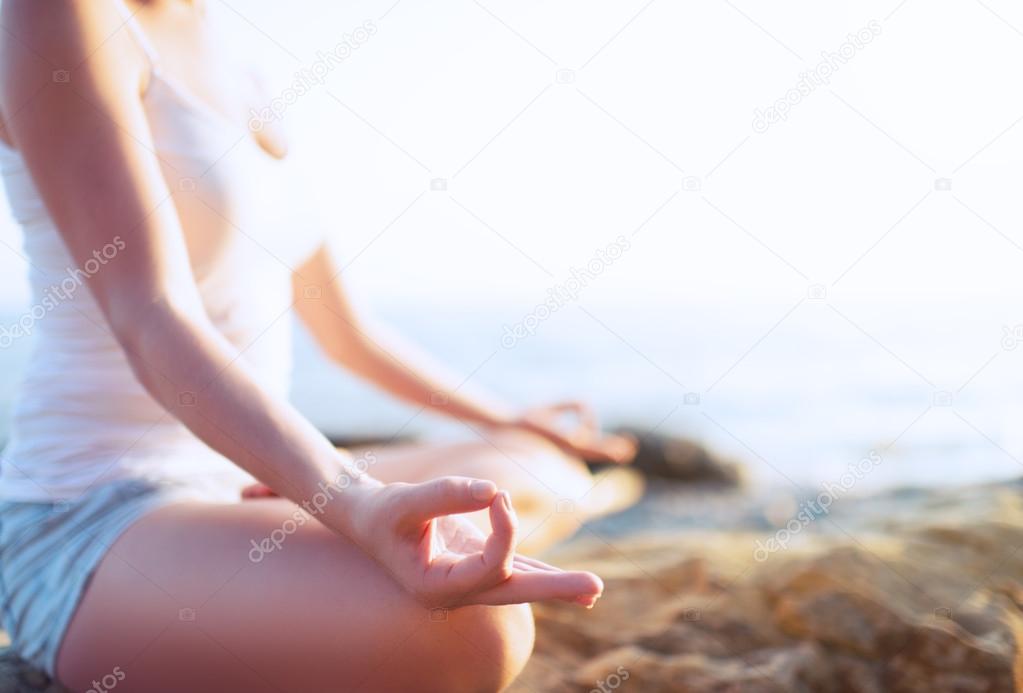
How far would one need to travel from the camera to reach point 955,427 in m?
12.3

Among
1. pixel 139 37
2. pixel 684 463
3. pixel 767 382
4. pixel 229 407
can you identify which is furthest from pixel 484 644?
pixel 767 382

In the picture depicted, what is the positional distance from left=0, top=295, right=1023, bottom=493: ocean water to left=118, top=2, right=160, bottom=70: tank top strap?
120 cm

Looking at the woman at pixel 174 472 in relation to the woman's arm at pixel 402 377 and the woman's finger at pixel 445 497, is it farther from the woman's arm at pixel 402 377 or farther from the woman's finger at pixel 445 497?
the woman's arm at pixel 402 377

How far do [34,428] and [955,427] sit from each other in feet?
41.9

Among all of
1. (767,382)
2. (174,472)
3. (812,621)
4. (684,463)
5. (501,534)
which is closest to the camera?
(501,534)

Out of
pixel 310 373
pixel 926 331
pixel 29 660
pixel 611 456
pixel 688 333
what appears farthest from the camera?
pixel 688 333

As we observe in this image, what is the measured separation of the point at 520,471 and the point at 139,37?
1.21 m

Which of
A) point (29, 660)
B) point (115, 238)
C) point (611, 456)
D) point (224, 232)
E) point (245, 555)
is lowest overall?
point (29, 660)

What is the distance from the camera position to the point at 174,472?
170 cm

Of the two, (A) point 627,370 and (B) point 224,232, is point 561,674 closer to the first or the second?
(B) point 224,232

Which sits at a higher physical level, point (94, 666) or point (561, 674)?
point (561, 674)

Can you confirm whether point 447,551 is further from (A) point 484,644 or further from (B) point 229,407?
(B) point 229,407

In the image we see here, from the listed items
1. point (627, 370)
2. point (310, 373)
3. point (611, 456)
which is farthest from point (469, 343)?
point (611, 456)
